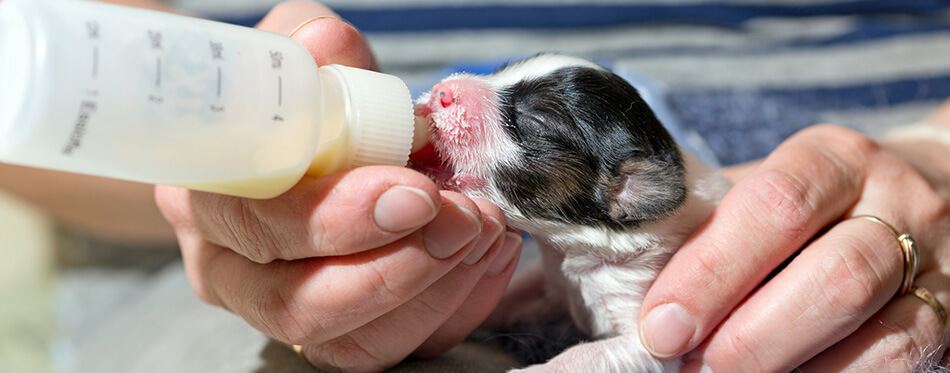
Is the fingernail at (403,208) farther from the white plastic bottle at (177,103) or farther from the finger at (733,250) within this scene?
the finger at (733,250)

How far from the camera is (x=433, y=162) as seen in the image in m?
1.06

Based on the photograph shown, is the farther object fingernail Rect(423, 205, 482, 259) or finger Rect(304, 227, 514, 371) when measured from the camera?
finger Rect(304, 227, 514, 371)

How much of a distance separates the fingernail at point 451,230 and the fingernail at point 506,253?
197 millimetres

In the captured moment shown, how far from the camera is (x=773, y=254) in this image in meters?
1.06

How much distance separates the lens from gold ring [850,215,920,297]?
1.09 m

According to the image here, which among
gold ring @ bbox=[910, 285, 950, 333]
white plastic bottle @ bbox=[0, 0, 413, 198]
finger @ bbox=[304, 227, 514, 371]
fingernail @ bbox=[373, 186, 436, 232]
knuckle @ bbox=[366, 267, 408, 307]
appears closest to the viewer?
white plastic bottle @ bbox=[0, 0, 413, 198]

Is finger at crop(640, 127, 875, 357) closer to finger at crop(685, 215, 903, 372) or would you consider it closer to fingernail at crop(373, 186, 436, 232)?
finger at crop(685, 215, 903, 372)

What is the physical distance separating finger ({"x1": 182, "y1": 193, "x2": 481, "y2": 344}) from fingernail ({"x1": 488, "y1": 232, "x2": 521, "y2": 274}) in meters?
0.17

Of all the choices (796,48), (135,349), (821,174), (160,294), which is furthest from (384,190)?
(796,48)

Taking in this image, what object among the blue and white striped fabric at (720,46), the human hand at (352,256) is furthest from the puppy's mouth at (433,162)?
the blue and white striped fabric at (720,46)

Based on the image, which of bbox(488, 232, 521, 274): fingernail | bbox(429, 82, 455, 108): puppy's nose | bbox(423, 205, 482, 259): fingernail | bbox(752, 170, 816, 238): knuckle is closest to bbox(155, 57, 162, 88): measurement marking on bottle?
bbox(423, 205, 482, 259): fingernail

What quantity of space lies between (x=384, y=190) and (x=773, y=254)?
635 millimetres

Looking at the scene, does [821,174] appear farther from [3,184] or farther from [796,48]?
[3,184]

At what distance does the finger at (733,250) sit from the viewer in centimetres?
104
